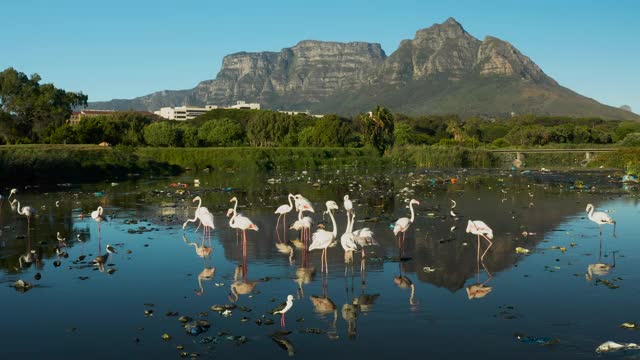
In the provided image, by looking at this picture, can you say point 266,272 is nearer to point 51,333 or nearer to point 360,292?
point 360,292

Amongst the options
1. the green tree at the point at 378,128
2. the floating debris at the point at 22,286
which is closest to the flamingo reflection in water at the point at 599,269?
the floating debris at the point at 22,286

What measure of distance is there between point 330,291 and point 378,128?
101189mm

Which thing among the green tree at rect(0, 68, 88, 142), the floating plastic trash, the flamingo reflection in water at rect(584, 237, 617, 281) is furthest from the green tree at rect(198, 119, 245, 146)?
the floating plastic trash

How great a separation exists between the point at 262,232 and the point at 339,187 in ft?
86.9

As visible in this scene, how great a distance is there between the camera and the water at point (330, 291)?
12.0 meters

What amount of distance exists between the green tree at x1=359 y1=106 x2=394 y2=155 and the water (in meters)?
85.4

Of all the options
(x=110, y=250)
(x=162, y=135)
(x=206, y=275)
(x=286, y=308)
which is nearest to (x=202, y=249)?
(x=110, y=250)

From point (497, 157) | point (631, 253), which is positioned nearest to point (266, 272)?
point (631, 253)

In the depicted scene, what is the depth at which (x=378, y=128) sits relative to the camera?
115m

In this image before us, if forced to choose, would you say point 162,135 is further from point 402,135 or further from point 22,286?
point 22,286

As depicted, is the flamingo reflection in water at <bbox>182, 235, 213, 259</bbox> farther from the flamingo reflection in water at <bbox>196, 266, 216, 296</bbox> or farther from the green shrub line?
the green shrub line

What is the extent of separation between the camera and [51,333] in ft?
42.0

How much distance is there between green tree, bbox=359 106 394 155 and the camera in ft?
375

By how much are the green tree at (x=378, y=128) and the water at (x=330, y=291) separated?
280ft
